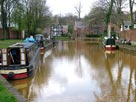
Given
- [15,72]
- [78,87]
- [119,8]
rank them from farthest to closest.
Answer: [119,8] < [15,72] < [78,87]

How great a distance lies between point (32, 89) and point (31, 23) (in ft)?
144

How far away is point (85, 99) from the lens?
11477mm

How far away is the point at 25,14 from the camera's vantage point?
53719 millimetres

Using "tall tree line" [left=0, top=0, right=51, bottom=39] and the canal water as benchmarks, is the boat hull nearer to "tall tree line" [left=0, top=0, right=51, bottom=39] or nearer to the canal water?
the canal water

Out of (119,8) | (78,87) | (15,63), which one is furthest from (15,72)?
(119,8)

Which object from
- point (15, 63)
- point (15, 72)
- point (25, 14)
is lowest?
point (15, 72)

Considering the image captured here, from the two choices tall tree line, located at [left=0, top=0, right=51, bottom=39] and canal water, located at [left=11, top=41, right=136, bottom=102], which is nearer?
canal water, located at [left=11, top=41, right=136, bottom=102]

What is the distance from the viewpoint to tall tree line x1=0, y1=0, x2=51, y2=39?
1781 inches

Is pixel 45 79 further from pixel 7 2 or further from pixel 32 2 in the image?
pixel 32 2

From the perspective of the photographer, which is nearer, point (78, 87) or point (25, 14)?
point (78, 87)

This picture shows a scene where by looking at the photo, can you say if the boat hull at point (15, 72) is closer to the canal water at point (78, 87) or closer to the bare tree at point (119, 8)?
the canal water at point (78, 87)

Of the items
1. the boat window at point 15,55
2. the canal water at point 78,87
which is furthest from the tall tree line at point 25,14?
the canal water at point 78,87

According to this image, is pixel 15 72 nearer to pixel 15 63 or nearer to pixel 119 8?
pixel 15 63

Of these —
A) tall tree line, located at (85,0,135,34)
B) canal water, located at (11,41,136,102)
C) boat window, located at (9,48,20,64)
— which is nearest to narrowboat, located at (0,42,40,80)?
boat window, located at (9,48,20,64)
